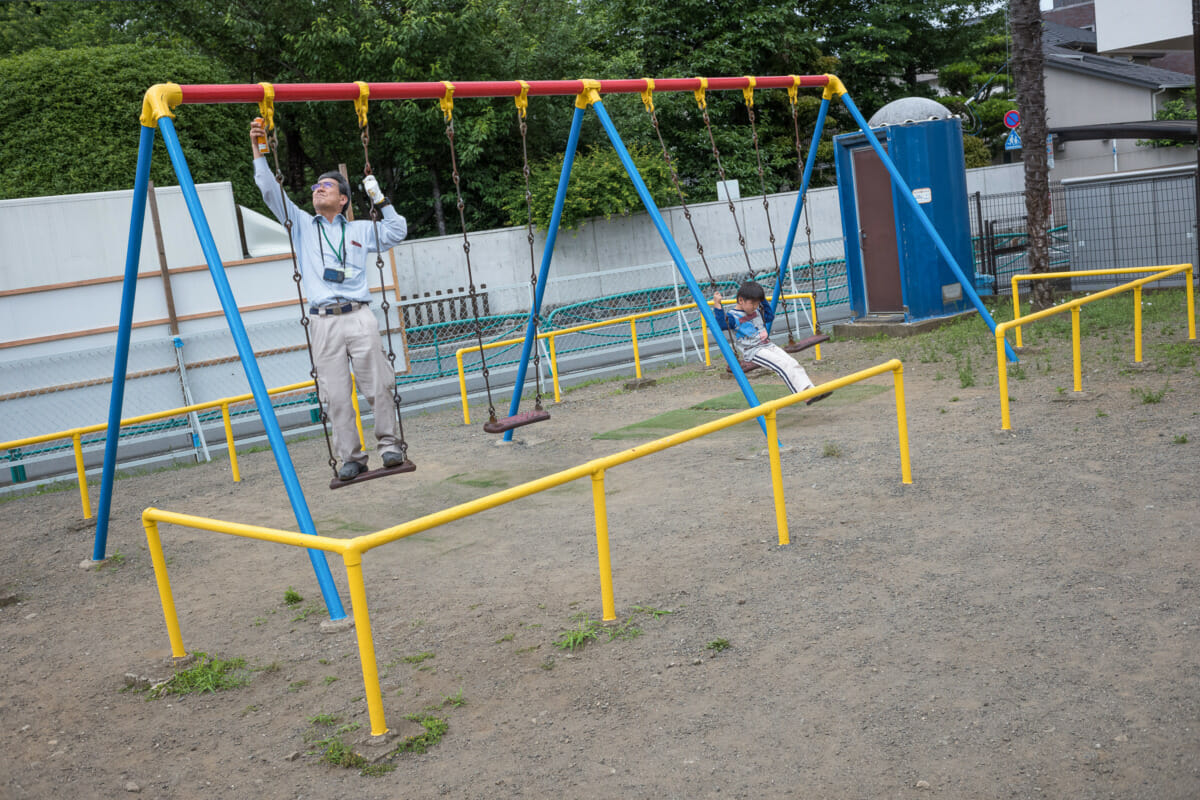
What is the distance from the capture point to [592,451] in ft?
28.9

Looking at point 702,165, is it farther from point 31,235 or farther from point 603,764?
point 603,764

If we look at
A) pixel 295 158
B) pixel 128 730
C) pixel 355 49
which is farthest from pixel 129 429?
pixel 295 158

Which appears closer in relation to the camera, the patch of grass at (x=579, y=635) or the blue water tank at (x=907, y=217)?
the patch of grass at (x=579, y=635)

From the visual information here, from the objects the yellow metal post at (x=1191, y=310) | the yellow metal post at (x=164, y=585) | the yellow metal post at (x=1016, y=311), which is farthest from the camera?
the yellow metal post at (x=1016, y=311)

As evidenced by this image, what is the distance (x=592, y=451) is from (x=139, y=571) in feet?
12.2

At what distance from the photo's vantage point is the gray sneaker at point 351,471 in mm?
5793

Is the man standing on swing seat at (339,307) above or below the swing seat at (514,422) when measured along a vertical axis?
above

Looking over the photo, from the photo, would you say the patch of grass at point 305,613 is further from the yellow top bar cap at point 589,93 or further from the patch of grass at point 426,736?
the yellow top bar cap at point 589,93

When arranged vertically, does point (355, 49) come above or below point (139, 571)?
above

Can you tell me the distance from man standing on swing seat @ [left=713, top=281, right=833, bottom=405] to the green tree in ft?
37.7

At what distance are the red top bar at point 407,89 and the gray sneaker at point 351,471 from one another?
6.99 feet

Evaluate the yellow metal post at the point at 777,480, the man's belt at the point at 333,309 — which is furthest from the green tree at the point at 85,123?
the yellow metal post at the point at 777,480

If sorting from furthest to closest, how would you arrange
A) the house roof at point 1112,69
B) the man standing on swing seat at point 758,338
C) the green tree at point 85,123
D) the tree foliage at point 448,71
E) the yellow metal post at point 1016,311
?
the house roof at point 1112,69 → the tree foliage at point 448,71 → the green tree at point 85,123 → the yellow metal post at point 1016,311 → the man standing on swing seat at point 758,338

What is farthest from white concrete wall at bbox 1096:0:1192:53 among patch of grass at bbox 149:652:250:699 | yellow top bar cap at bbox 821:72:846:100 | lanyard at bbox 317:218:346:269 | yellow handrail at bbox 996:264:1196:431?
patch of grass at bbox 149:652:250:699
